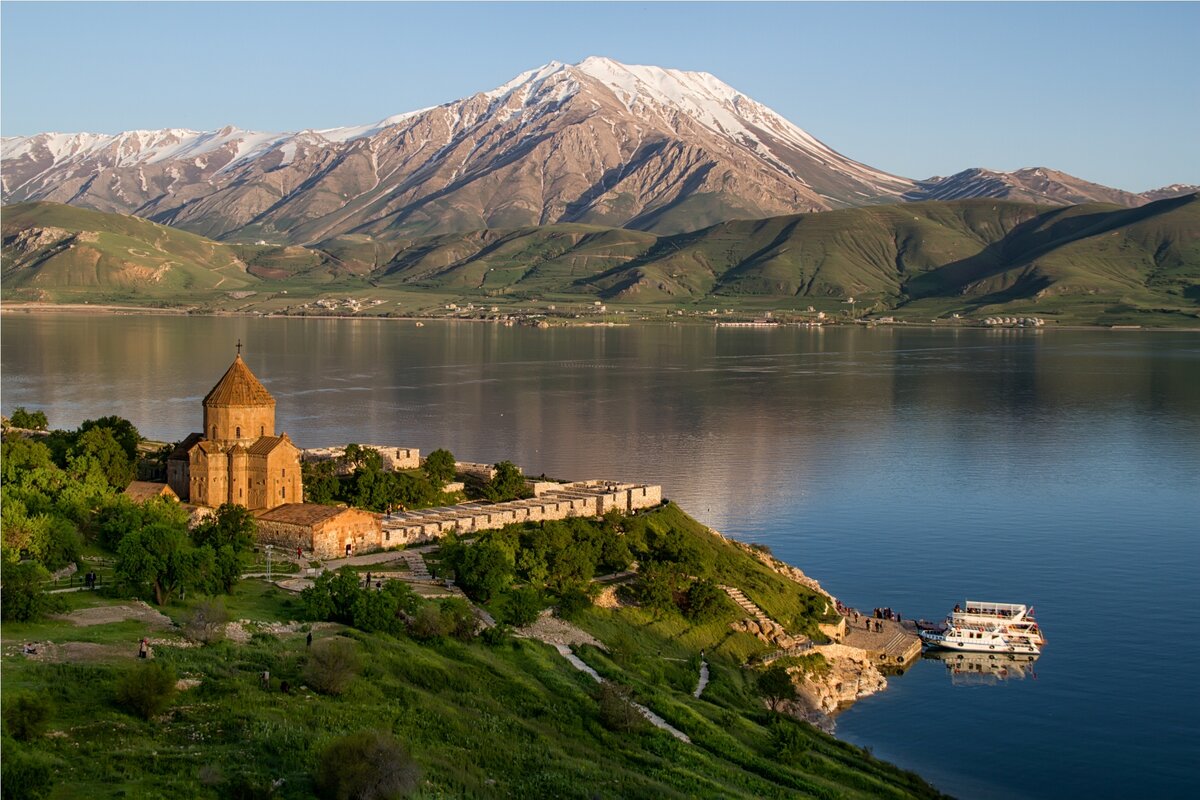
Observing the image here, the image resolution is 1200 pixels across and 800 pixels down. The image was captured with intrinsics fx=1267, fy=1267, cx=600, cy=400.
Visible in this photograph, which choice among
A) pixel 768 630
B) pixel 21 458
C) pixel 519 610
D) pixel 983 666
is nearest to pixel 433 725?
pixel 519 610

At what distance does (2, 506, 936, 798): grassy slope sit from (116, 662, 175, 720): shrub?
30 cm

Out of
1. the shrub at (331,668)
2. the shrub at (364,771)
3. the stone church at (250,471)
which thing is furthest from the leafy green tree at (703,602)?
the shrub at (364,771)

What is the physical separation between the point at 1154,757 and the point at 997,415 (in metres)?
72.2

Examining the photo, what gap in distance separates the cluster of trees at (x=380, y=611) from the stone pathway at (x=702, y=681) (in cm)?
688

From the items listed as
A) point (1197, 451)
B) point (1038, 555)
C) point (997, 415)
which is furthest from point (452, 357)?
point (1038, 555)

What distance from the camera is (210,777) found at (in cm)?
2078

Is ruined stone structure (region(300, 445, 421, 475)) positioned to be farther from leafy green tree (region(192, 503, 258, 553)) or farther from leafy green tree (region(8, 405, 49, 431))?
leafy green tree (region(8, 405, 49, 431))

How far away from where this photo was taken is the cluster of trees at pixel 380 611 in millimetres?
32312

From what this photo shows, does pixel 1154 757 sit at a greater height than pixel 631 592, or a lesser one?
lesser

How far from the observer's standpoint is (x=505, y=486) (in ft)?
174

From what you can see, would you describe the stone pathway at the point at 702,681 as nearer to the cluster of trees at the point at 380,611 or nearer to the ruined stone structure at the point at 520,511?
the cluster of trees at the point at 380,611

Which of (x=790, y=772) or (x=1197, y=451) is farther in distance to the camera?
(x=1197, y=451)

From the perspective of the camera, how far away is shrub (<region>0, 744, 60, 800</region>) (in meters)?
18.9

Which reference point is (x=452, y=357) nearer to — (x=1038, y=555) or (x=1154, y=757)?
(x=1038, y=555)
